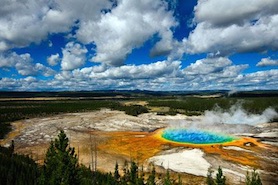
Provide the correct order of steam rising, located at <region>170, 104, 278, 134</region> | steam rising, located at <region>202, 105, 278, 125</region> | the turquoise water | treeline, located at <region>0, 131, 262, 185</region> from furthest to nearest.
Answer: steam rising, located at <region>202, 105, 278, 125</region>
steam rising, located at <region>170, 104, 278, 134</region>
the turquoise water
treeline, located at <region>0, 131, 262, 185</region>

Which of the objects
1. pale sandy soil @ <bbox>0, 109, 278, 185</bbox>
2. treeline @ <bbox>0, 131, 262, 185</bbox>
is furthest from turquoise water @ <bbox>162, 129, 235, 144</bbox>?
treeline @ <bbox>0, 131, 262, 185</bbox>

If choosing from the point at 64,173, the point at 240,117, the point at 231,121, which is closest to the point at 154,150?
the point at 64,173

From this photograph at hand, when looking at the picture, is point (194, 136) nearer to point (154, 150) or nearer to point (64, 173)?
point (154, 150)

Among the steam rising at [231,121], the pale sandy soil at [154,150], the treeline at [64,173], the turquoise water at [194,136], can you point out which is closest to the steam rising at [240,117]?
the steam rising at [231,121]

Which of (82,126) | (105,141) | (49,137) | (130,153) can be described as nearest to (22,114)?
(82,126)

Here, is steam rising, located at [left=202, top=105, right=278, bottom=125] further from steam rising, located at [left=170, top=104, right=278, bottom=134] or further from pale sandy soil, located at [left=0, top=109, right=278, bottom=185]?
pale sandy soil, located at [left=0, top=109, right=278, bottom=185]

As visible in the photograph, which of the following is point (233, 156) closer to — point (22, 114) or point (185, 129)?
point (185, 129)
